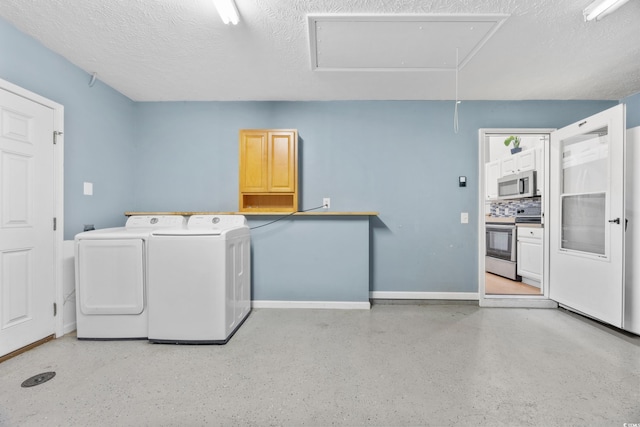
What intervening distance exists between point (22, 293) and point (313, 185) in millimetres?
2614

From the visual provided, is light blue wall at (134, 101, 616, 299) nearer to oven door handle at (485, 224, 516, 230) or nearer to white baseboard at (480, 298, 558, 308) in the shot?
white baseboard at (480, 298, 558, 308)

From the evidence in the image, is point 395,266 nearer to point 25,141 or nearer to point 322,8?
point 322,8

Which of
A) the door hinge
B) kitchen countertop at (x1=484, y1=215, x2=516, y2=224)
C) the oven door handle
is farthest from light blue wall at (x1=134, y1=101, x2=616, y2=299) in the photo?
the oven door handle

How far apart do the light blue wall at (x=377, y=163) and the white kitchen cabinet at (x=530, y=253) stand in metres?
Answer: 1.18

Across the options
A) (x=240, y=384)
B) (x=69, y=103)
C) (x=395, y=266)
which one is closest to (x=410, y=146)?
(x=395, y=266)

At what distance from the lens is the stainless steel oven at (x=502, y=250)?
4.01m

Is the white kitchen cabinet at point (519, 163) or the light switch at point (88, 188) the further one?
the white kitchen cabinet at point (519, 163)

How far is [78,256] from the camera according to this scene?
2.16m

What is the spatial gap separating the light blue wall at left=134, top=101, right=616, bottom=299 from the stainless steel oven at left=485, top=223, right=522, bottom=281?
4.75 feet

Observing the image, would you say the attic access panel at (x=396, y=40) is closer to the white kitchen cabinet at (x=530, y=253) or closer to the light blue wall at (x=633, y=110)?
the light blue wall at (x=633, y=110)

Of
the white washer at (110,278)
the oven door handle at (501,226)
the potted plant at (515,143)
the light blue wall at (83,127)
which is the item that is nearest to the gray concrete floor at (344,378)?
the white washer at (110,278)

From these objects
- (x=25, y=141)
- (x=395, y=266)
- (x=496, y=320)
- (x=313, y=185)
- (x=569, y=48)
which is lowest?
(x=496, y=320)

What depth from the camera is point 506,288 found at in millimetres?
3658

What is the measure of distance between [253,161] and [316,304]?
172 centimetres
